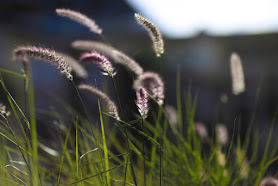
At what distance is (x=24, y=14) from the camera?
8.90 metres

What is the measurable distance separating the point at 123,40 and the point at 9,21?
2.76m

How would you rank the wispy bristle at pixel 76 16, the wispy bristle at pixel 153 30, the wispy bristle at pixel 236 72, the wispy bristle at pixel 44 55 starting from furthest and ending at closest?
the wispy bristle at pixel 236 72
the wispy bristle at pixel 76 16
the wispy bristle at pixel 153 30
the wispy bristle at pixel 44 55

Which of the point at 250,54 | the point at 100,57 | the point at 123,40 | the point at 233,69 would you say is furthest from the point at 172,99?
the point at 100,57

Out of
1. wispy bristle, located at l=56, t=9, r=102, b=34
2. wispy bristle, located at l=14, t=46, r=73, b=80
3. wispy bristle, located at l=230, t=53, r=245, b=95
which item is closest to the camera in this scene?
wispy bristle, located at l=14, t=46, r=73, b=80

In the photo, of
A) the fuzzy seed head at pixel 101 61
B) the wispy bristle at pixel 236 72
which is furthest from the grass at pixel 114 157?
the wispy bristle at pixel 236 72

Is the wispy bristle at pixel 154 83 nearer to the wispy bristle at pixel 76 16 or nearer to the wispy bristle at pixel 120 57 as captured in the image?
the wispy bristle at pixel 120 57

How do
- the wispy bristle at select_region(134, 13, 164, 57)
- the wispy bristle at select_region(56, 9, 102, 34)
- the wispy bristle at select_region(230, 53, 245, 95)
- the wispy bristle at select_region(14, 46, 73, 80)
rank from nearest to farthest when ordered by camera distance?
the wispy bristle at select_region(14, 46, 73, 80) < the wispy bristle at select_region(134, 13, 164, 57) < the wispy bristle at select_region(56, 9, 102, 34) < the wispy bristle at select_region(230, 53, 245, 95)

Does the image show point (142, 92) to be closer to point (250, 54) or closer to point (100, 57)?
point (100, 57)

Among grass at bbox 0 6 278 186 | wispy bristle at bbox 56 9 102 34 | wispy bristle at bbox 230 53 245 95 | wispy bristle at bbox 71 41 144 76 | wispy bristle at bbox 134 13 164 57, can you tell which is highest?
wispy bristle at bbox 56 9 102 34

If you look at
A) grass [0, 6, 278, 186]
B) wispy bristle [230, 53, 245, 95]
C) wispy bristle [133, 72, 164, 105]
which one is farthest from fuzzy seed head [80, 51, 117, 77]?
wispy bristle [230, 53, 245, 95]

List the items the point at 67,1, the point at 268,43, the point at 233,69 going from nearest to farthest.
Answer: the point at 233,69, the point at 67,1, the point at 268,43

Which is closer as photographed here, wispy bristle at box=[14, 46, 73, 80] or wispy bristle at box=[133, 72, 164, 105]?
wispy bristle at box=[14, 46, 73, 80]

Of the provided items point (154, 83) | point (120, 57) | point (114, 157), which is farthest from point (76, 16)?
point (114, 157)

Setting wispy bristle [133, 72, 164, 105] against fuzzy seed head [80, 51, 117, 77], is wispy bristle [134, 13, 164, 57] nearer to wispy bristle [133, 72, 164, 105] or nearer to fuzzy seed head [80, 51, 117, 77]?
wispy bristle [133, 72, 164, 105]
